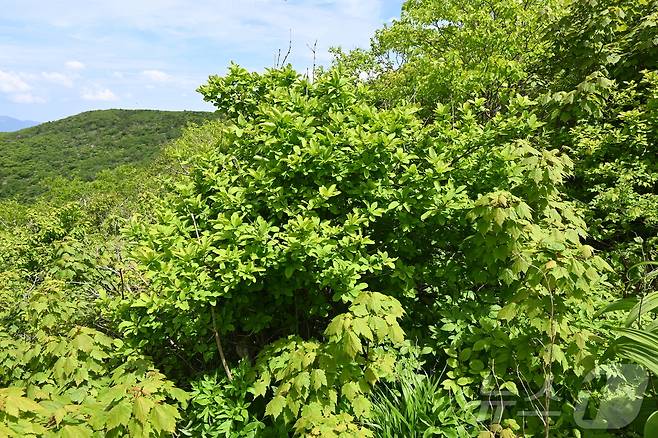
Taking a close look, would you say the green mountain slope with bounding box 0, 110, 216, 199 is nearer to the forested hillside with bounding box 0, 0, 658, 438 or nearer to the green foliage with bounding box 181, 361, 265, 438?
the forested hillside with bounding box 0, 0, 658, 438

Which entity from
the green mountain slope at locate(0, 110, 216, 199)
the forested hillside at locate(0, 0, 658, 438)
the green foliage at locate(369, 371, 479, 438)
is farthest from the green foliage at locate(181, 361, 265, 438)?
the green mountain slope at locate(0, 110, 216, 199)

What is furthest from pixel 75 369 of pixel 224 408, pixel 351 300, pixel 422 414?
pixel 422 414

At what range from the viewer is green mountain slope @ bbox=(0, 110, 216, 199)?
160 feet

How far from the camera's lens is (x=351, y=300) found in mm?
2752

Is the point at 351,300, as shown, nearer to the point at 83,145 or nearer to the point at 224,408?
the point at 224,408

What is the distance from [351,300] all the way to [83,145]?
67.2 meters

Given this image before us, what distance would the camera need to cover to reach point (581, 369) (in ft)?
8.07

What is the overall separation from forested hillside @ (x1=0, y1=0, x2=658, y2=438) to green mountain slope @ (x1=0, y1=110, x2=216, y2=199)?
145 feet

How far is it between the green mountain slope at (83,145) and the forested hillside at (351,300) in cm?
4423

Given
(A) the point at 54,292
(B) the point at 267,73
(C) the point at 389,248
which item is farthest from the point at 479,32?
(A) the point at 54,292

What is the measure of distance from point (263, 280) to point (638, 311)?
7.27ft

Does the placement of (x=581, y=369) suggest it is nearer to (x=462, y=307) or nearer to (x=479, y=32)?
(x=462, y=307)

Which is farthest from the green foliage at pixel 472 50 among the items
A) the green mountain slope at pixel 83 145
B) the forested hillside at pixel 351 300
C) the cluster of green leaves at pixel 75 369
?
the green mountain slope at pixel 83 145

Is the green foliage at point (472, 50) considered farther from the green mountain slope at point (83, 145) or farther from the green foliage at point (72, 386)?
the green mountain slope at point (83, 145)
